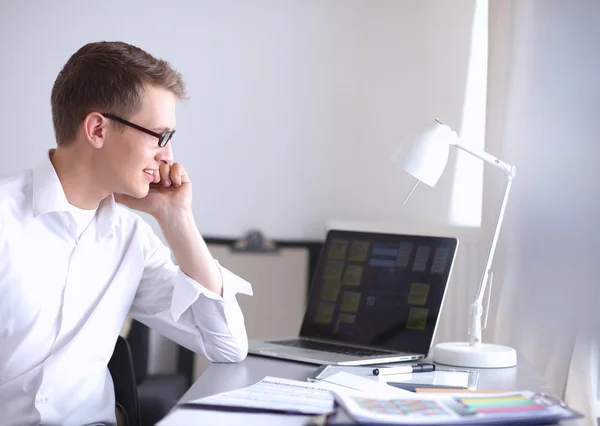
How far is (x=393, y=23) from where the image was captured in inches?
112

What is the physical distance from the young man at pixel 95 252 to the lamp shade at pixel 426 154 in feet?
1.45

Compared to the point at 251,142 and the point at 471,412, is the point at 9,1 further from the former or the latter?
the point at 471,412

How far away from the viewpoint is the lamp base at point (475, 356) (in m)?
1.48

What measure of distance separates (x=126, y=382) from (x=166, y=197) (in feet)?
1.26

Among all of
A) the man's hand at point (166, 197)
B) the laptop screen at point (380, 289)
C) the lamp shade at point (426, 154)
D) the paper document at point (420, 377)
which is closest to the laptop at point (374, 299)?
the laptop screen at point (380, 289)

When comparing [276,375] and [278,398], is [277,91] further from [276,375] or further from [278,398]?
[278,398]

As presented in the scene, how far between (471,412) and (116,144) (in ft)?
2.87

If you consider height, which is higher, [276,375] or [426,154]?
[426,154]

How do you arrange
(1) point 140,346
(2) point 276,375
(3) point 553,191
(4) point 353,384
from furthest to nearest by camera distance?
(1) point 140,346 < (3) point 553,191 < (2) point 276,375 < (4) point 353,384

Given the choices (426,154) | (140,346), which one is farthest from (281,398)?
(140,346)

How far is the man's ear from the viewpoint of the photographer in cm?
148

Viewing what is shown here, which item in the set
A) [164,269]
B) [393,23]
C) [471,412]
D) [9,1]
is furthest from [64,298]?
[9,1]

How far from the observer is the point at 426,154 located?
1.47 m

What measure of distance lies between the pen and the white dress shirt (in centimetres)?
31
